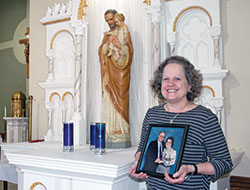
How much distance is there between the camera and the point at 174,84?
1431 mm

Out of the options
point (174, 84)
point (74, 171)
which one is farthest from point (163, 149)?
point (74, 171)

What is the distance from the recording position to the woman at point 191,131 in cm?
133

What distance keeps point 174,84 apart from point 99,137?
3.12ft

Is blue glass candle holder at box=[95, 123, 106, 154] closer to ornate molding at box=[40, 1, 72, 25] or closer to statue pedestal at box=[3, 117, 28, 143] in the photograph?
ornate molding at box=[40, 1, 72, 25]

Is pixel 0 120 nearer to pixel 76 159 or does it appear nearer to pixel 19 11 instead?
pixel 19 11

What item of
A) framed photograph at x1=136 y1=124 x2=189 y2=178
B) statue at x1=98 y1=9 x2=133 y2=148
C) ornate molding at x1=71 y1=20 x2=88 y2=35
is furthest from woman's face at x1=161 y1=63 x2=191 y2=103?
ornate molding at x1=71 y1=20 x2=88 y2=35

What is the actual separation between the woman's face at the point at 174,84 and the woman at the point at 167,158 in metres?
0.23

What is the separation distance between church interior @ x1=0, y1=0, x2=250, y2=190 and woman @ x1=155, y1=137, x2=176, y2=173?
0.49 m

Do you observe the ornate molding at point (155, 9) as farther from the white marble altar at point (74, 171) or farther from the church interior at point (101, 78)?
the white marble altar at point (74, 171)

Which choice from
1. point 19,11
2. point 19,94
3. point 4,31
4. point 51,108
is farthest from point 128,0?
Result: point 4,31

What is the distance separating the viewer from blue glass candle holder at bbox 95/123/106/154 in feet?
7.05

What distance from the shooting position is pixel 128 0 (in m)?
3.17

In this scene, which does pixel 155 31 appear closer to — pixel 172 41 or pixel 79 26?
pixel 172 41

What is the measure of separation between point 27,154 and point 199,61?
183 cm
